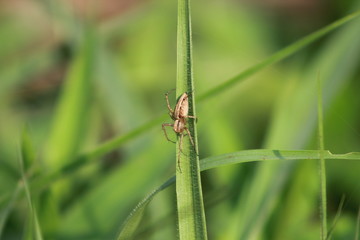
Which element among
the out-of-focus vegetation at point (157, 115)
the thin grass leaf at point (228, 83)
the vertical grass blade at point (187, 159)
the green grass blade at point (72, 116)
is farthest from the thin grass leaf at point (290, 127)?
the green grass blade at point (72, 116)

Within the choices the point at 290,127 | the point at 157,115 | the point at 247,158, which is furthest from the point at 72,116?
the point at 247,158

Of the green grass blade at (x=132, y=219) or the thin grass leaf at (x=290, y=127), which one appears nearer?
the green grass blade at (x=132, y=219)

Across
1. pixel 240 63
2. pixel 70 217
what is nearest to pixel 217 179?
pixel 70 217

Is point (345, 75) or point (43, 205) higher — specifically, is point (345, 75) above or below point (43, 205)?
above

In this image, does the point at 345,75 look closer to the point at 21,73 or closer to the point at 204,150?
the point at 204,150

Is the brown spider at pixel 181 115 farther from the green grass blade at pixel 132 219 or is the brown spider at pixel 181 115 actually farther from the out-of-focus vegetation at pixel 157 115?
the out-of-focus vegetation at pixel 157 115

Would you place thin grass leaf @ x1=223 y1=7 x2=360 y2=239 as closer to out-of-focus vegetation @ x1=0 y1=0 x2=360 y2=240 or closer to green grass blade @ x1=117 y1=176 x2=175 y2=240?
out-of-focus vegetation @ x1=0 y1=0 x2=360 y2=240

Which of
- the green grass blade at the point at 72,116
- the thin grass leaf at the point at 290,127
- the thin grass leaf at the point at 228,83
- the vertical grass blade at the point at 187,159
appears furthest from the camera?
the green grass blade at the point at 72,116
